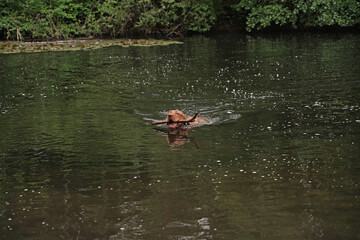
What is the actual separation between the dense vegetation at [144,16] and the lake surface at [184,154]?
11.6 m

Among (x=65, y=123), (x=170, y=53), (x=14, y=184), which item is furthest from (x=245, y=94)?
(x=170, y=53)

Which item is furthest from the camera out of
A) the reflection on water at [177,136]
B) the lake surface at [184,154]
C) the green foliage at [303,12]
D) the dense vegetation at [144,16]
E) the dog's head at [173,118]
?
the dense vegetation at [144,16]

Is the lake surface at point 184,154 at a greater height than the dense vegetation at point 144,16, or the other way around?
the dense vegetation at point 144,16

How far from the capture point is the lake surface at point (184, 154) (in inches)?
264

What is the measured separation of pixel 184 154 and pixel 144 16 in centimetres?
2459

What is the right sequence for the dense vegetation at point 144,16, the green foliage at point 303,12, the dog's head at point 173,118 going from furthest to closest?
the dense vegetation at point 144,16 → the green foliage at point 303,12 → the dog's head at point 173,118

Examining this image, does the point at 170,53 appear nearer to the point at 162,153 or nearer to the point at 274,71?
the point at 274,71

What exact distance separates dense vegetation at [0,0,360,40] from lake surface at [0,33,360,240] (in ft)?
38.2

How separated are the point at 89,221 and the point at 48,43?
2412 cm

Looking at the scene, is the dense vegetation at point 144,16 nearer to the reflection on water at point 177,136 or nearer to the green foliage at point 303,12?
the green foliage at point 303,12

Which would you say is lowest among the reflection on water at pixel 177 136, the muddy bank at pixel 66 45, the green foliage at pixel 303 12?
the reflection on water at pixel 177 136

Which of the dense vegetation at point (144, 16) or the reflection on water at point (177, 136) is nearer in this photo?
the reflection on water at point (177, 136)

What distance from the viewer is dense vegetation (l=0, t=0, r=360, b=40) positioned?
30.8 m

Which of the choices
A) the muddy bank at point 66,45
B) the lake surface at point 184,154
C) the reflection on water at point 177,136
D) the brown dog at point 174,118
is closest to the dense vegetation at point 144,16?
the muddy bank at point 66,45
